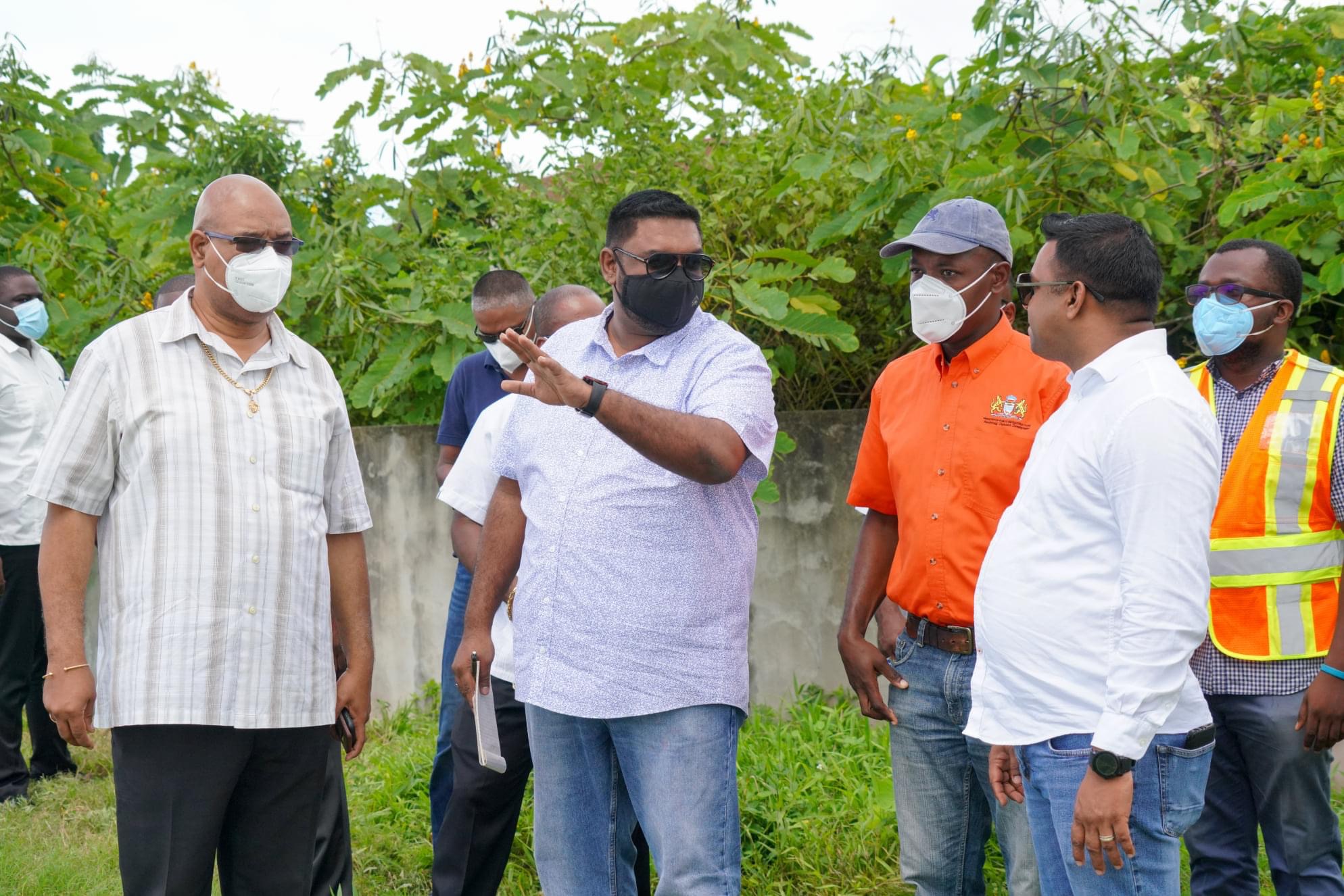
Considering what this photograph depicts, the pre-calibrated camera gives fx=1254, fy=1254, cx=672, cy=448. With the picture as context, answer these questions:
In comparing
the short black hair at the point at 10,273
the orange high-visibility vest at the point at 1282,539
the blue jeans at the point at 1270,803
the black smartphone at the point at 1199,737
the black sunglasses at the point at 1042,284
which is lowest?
the blue jeans at the point at 1270,803

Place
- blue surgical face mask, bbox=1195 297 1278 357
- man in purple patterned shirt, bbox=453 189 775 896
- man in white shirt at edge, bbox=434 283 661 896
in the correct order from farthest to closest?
1. man in white shirt at edge, bbox=434 283 661 896
2. blue surgical face mask, bbox=1195 297 1278 357
3. man in purple patterned shirt, bbox=453 189 775 896

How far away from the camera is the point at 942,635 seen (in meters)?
3.17

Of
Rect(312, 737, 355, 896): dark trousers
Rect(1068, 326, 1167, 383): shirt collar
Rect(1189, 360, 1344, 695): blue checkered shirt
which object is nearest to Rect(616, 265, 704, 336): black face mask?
Rect(1068, 326, 1167, 383): shirt collar

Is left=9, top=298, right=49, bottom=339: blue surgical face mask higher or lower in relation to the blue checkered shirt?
higher

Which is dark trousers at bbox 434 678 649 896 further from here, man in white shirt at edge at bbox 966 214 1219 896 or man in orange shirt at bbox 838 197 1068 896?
man in white shirt at edge at bbox 966 214 1219 896

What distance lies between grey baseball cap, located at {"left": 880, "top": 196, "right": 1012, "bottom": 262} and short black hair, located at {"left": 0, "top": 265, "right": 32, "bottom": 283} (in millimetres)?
4546

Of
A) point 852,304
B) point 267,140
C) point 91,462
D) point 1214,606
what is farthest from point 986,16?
point 267,140

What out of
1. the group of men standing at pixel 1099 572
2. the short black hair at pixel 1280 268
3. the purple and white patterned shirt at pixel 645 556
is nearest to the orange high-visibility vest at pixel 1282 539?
the group of men standing at pixel 1099 572

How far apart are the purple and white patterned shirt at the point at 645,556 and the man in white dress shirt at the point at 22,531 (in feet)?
11.7

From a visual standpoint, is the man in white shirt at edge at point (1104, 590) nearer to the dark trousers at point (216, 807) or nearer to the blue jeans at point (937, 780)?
the blue jeans at point (937, 780)

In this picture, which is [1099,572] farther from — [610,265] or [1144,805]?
[610,265]

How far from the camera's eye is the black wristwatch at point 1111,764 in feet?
7.39

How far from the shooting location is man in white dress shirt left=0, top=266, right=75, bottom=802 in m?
5.58

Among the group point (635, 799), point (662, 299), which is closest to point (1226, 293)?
point (662, 299)
